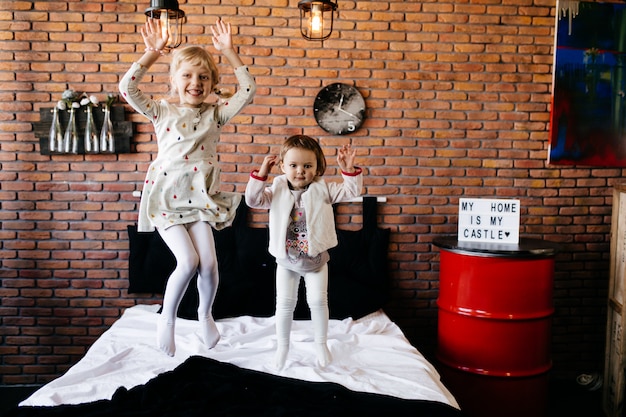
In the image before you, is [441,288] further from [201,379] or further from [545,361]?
[201,379]

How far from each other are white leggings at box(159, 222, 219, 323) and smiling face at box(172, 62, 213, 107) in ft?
2.03

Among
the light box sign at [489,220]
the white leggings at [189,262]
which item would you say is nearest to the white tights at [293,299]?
the white leggings at [189,262]

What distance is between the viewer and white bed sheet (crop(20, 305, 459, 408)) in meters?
2.64

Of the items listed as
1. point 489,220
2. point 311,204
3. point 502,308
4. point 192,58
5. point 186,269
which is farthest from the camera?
point 489,220

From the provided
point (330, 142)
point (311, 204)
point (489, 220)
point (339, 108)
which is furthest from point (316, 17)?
point (489, 220)

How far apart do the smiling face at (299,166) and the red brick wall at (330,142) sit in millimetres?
1472

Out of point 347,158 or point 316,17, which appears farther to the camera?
point 316,17

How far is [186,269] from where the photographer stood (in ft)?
8.38

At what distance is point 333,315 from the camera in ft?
12.6

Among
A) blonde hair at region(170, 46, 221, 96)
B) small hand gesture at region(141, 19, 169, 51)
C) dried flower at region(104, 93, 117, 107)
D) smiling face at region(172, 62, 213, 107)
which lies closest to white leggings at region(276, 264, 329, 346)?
smiling face at region(172, 62, 213, 107)

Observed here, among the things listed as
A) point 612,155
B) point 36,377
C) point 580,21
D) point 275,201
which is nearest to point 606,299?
point 612,155

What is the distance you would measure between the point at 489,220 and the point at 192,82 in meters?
2.27

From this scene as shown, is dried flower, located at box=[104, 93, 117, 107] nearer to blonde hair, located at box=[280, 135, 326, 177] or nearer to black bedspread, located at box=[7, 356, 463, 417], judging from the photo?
blonde hair, located at box=[280, 135, 326, 177]

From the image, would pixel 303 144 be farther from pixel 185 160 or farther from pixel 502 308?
pixel 502 308
